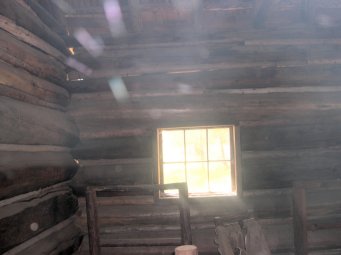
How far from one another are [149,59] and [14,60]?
188 cm

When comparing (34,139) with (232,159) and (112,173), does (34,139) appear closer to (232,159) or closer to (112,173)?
(112,173)

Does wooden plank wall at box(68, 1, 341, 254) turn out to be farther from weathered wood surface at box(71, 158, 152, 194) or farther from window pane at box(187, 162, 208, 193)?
window pane at box(187, 162, 208, 193)

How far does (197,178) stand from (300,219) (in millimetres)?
1427

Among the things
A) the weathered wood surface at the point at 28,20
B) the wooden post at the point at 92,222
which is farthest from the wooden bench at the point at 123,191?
the weathered wood surface at the point at 28,20

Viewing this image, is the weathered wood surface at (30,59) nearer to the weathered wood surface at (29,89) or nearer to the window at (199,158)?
the weathered wood surface at (29,89)

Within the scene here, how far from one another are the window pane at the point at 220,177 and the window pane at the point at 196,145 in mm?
201

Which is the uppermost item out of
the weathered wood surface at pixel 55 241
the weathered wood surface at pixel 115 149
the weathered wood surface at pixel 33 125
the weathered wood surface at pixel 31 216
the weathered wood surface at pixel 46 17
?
the weathered wood surface at pixel 46 17

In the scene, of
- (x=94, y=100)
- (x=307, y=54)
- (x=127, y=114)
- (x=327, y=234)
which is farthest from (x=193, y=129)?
(x=327, y=234)

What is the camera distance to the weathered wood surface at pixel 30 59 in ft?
9.59

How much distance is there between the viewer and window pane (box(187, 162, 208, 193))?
14.5 feet

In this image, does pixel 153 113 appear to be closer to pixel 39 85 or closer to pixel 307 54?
pixel 39 85

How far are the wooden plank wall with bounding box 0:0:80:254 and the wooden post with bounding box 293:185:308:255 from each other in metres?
2.81

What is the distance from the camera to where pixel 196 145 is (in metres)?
4.46

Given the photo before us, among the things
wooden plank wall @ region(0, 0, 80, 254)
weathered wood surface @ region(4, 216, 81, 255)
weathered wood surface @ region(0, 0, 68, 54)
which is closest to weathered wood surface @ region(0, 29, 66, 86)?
wooden plank wall @ region(0, 0, 80, 254)
